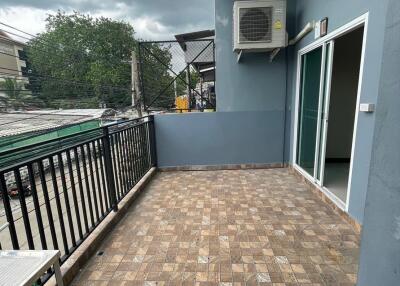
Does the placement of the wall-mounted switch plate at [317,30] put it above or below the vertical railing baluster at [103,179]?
above

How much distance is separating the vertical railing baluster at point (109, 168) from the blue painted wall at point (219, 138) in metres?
1.62

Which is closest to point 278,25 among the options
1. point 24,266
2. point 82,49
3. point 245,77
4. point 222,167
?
point 245,77

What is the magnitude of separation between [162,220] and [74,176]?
964mm

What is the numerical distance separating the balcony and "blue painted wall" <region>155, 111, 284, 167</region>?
37 centimetres

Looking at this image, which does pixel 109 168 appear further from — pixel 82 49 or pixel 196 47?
pixel 82 49

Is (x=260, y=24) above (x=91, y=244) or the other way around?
above

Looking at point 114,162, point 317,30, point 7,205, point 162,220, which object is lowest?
point 162,220

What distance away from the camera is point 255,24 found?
9.70 feet

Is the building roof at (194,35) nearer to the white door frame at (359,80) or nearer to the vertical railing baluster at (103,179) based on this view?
the white door frame at (359,80)

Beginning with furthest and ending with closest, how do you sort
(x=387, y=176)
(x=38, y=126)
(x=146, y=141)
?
(x=38, y=126), (x=146, y=141), (x=387, y=176)

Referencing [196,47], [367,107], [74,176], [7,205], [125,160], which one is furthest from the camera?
[196,47]

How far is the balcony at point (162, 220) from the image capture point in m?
1.51

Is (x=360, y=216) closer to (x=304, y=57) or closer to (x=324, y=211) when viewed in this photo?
(x=324, y=211)

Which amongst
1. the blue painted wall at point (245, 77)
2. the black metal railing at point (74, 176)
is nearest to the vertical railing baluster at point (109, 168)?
the black metal railing at point (74, 176)
